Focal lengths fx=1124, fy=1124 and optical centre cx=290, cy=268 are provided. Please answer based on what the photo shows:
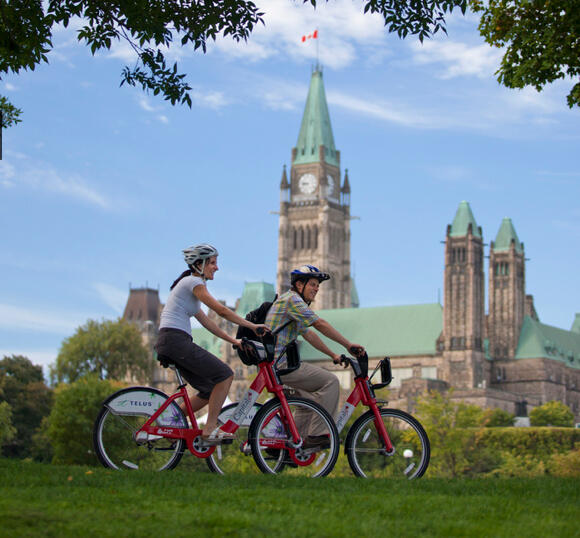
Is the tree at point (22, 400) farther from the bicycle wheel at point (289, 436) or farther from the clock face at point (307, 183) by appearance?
the bicycle wheel at point (289, 436)

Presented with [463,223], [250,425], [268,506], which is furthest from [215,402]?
[463,223]

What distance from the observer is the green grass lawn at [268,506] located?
34.7ft

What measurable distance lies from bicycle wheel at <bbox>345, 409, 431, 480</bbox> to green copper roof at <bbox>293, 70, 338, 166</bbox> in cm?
16018

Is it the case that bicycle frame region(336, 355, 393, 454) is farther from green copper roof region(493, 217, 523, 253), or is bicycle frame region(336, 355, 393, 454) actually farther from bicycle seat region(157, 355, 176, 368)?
green copper roof region(493, 217, 523, 253)

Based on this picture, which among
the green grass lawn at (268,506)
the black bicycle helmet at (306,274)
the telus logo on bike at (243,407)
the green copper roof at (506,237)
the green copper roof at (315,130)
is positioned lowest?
the green grass lawn at (268,506)

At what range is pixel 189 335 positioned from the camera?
47.7 feet

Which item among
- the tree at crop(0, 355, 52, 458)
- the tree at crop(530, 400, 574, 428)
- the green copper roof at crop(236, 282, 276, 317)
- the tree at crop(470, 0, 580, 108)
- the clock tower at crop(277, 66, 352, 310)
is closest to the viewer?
the tree at crop(470, 0, 580, 108)

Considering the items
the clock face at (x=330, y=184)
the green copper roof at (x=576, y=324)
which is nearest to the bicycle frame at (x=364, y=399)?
the clock face at (x=330, y=184)

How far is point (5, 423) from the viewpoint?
216ft

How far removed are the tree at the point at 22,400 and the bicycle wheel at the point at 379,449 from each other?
88.6 metres

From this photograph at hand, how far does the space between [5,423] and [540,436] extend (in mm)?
58770

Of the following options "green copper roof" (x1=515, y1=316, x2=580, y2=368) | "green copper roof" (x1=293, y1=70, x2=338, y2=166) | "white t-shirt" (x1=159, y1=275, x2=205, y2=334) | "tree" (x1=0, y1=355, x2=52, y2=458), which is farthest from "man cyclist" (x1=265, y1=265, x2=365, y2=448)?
"green copper roof" (x1=293, y1=70, x2=338, y2=166)

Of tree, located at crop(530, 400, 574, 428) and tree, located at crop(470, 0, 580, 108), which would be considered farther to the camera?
tree, located at crop(530, 400, 574, 428)

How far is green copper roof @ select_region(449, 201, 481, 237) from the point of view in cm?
14275
